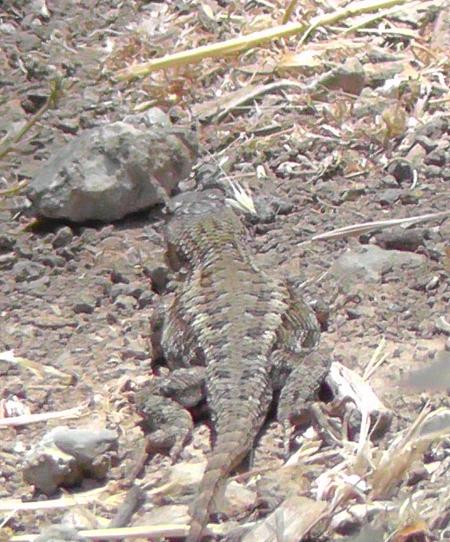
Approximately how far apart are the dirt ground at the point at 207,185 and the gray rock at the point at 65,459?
0.05 m

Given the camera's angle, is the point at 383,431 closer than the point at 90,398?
Yes

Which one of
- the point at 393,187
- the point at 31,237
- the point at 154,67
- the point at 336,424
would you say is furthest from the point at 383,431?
the point at 154,67

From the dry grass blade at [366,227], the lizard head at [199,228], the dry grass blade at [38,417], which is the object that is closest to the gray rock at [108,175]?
the lizard head at [199,228]

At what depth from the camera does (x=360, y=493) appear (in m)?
3.21

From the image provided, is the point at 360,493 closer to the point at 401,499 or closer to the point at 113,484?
the point at 401,499

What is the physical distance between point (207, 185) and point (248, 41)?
1.04 meters

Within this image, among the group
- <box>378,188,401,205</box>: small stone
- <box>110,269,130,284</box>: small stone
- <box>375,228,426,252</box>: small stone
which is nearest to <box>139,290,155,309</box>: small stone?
<box>110,269,130,284</box>: small stone

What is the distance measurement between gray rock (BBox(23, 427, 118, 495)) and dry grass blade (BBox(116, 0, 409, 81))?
262 centimetres

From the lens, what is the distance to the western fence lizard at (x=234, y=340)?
3502 millimetres

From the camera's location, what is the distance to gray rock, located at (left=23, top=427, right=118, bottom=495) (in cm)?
342

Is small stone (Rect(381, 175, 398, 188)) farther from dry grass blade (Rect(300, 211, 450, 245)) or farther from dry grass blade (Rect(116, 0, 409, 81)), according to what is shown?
dry grass blade (Rect(116, 0, 409, 81))

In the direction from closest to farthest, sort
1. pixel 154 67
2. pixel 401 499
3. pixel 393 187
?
pixel 401 499, pixel 393 187, pixel 154 67

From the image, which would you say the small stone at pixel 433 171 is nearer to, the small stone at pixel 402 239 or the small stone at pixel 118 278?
the small stone at pixel 402 239

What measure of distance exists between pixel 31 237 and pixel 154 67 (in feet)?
4.00
